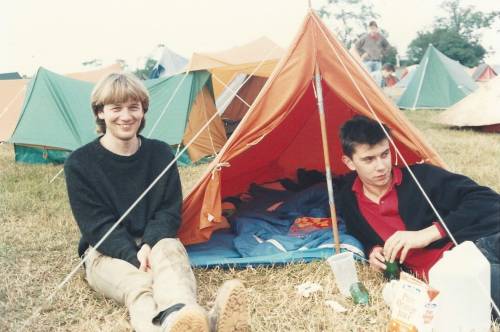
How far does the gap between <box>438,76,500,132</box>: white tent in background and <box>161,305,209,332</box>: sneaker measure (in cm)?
746

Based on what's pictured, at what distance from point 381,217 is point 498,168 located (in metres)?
3.10

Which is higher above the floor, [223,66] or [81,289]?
[223,66]

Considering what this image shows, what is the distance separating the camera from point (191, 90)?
22.6 feet

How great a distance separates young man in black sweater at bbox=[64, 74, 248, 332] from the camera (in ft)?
7.73

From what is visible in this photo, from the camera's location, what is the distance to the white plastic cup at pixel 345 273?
244 cm

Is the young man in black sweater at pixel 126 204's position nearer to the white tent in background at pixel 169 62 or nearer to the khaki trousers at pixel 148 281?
the khaki trousers at pixel 148 281

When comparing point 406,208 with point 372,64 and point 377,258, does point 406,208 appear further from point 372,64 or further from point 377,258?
point 372,64

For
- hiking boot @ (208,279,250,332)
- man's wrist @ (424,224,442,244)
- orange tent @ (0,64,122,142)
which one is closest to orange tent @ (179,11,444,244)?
man's wrist @ (424,224,442,244)

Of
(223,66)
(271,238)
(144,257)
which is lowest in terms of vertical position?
(271,238)

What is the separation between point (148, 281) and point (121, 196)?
567 mm

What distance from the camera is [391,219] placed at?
2705 mm

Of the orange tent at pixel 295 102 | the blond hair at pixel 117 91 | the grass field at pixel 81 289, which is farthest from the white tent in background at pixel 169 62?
the blond hair at pixel 117 91

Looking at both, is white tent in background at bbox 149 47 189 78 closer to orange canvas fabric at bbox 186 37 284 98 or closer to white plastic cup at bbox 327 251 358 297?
orange canvas fabric at bbox 186 37 284 98

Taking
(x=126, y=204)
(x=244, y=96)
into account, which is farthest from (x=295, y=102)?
(x=244, y=96)
